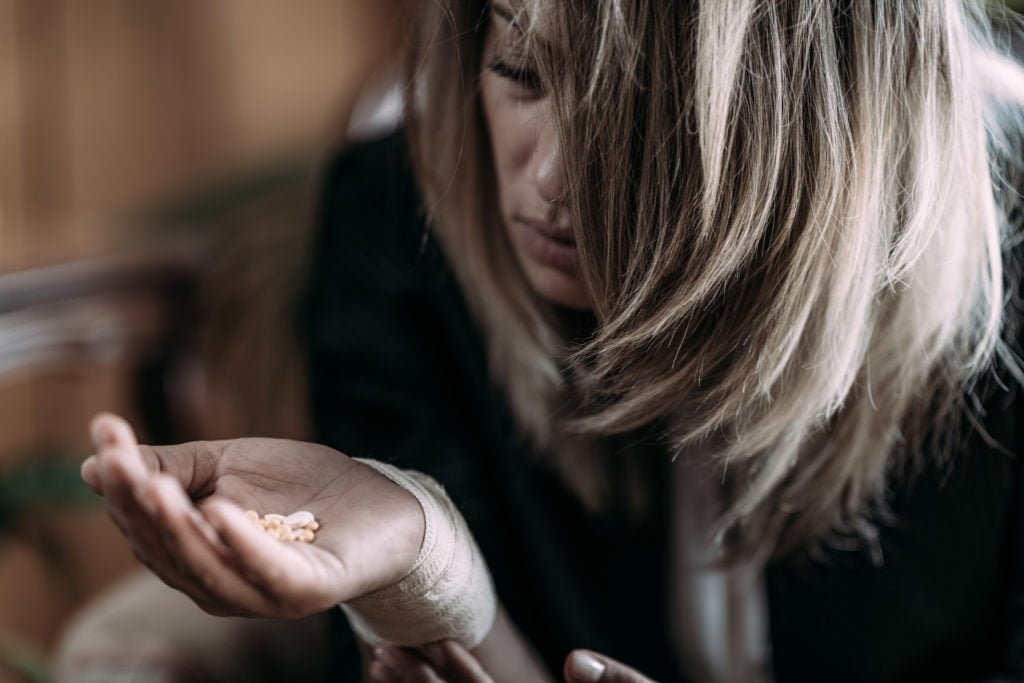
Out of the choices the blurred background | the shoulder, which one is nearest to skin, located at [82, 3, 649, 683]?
the shoulder

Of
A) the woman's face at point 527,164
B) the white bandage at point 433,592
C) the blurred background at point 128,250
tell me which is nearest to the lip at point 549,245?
the woman's face at point 527,164

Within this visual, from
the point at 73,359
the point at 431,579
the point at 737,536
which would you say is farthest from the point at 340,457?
the point at 73,359

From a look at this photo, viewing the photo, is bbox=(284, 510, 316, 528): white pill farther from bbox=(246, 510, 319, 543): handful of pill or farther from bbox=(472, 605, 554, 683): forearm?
bbox=(472, 605, 554, 683): forearm

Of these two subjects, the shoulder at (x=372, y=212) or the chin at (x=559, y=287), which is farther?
the shoulder at (x=372, y=212)

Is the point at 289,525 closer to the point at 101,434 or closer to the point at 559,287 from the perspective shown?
the point at 101,434

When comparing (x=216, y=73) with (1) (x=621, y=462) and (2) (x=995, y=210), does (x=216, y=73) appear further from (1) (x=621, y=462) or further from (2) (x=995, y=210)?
(2) (x=995, y=210)

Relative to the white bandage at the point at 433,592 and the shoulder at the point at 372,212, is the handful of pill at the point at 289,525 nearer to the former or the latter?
the white bandage at the point at 433,592

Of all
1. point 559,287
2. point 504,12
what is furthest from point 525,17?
point 559,287
